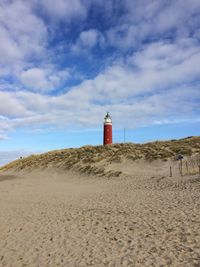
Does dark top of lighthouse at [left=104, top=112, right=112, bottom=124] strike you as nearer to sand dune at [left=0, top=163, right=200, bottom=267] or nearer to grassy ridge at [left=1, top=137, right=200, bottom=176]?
grassy ridge at [left=1, top=137, right=200, bottom=176]

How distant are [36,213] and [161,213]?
568 cm

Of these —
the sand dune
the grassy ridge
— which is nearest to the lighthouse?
the grassy ridge

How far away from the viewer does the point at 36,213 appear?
47.7 feet

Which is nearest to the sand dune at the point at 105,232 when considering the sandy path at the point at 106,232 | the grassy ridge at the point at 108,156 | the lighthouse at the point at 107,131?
the sandy path at the point at 106,232

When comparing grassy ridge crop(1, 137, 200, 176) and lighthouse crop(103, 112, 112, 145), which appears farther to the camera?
lighthouse crop(103, 112, 112, 145)

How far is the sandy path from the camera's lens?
787 centimetres

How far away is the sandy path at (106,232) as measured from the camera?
7.87m

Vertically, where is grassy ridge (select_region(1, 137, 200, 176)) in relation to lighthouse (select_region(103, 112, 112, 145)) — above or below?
below

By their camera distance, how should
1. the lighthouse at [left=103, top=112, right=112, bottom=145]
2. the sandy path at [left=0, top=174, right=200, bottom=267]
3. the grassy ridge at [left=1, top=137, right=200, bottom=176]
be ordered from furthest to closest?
the lighthouse at [left=103, top=112, right=112, bottom=145] < the grassy ridge at [left=1, top=137, right=200, bottom=176] < the sandy path at [left=0, top=174, right=200, bottom=267]

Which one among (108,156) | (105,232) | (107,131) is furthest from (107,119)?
(105,232)

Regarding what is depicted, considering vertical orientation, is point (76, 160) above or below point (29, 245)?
above

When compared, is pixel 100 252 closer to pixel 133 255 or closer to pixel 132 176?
pixel 133 255

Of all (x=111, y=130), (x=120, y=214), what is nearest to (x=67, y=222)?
(x=120, y=214)

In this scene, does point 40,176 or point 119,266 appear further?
point 40,176
